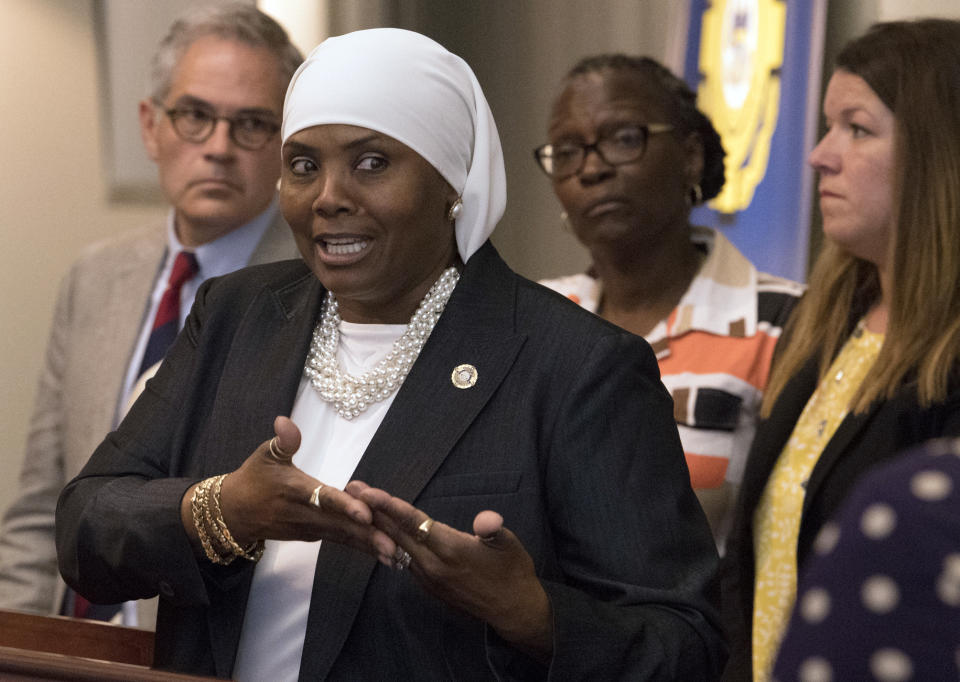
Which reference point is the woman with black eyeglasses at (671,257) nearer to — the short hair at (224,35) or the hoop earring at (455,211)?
the short hair at (224,35)

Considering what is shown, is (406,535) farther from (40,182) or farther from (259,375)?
(40,182)

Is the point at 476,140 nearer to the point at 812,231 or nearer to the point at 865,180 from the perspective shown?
the point at 865,180

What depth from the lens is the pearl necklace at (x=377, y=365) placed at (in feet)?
6.84

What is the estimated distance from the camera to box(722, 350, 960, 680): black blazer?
2.60 m

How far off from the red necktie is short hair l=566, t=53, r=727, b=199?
1.19 m

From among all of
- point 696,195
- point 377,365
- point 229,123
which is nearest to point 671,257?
point 696,195

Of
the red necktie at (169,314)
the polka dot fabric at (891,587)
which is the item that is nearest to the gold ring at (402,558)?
the polka dot fabric at (891,587)

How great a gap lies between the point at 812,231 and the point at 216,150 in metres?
2.06

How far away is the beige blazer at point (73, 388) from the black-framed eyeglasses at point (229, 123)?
225 millimetres

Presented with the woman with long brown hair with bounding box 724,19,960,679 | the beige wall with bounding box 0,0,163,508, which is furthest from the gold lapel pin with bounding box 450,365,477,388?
the beige wall with bounding box 0,0,163,508

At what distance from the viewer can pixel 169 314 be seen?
3.33 meters

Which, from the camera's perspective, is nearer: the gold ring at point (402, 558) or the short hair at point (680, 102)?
the gold ring at point (402, 558)

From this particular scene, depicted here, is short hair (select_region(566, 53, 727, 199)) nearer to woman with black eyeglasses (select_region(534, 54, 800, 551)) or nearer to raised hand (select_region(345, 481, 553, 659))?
woman with black eyeglasses (select_region(534, 54, 800, 551))

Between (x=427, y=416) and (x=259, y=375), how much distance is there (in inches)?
12.6
